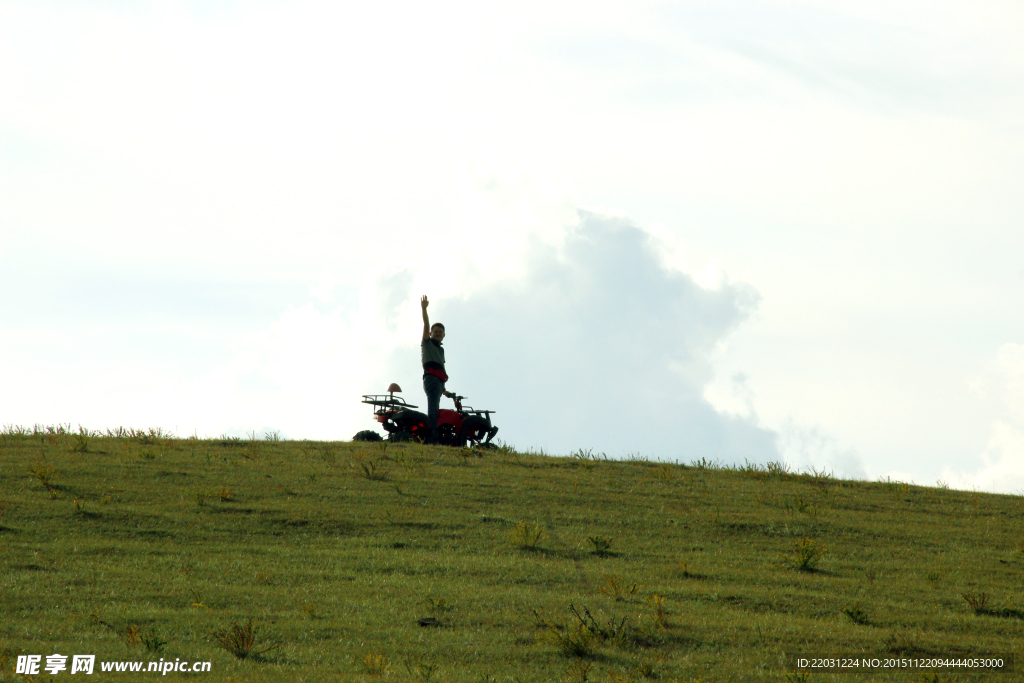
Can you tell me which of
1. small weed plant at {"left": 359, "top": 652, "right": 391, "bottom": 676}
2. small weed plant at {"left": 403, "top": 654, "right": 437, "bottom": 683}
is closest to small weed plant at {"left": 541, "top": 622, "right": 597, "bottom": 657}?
small weed plant at {"left": 403, "top": 654, "right": 437, "bottom": 683}

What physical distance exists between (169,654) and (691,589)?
263 inches

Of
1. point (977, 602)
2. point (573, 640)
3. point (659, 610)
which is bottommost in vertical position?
point (573, 640)

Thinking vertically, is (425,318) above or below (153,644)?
above

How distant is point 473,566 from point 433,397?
910 cm

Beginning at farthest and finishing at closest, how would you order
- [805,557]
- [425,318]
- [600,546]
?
1. [425,318]
2. [600,546]
3. [805,557]

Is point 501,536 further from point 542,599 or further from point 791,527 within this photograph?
point 791,527

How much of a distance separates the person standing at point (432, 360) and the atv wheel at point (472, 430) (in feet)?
4.23

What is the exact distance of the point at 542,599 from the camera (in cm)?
1158

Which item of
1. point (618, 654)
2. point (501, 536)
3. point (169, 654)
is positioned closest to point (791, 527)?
point (501, 536)

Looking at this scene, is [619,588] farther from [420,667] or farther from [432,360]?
[432,360]

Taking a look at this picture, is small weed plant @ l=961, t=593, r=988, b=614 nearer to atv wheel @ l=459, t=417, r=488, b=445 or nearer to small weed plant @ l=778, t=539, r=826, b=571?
small weed plant @ l=778, t=539, r=826, b=571

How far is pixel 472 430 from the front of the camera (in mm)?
22938

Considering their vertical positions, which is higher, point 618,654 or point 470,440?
point 470,440

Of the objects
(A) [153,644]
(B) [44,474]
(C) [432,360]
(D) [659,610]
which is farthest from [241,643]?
(C) [432,360]
